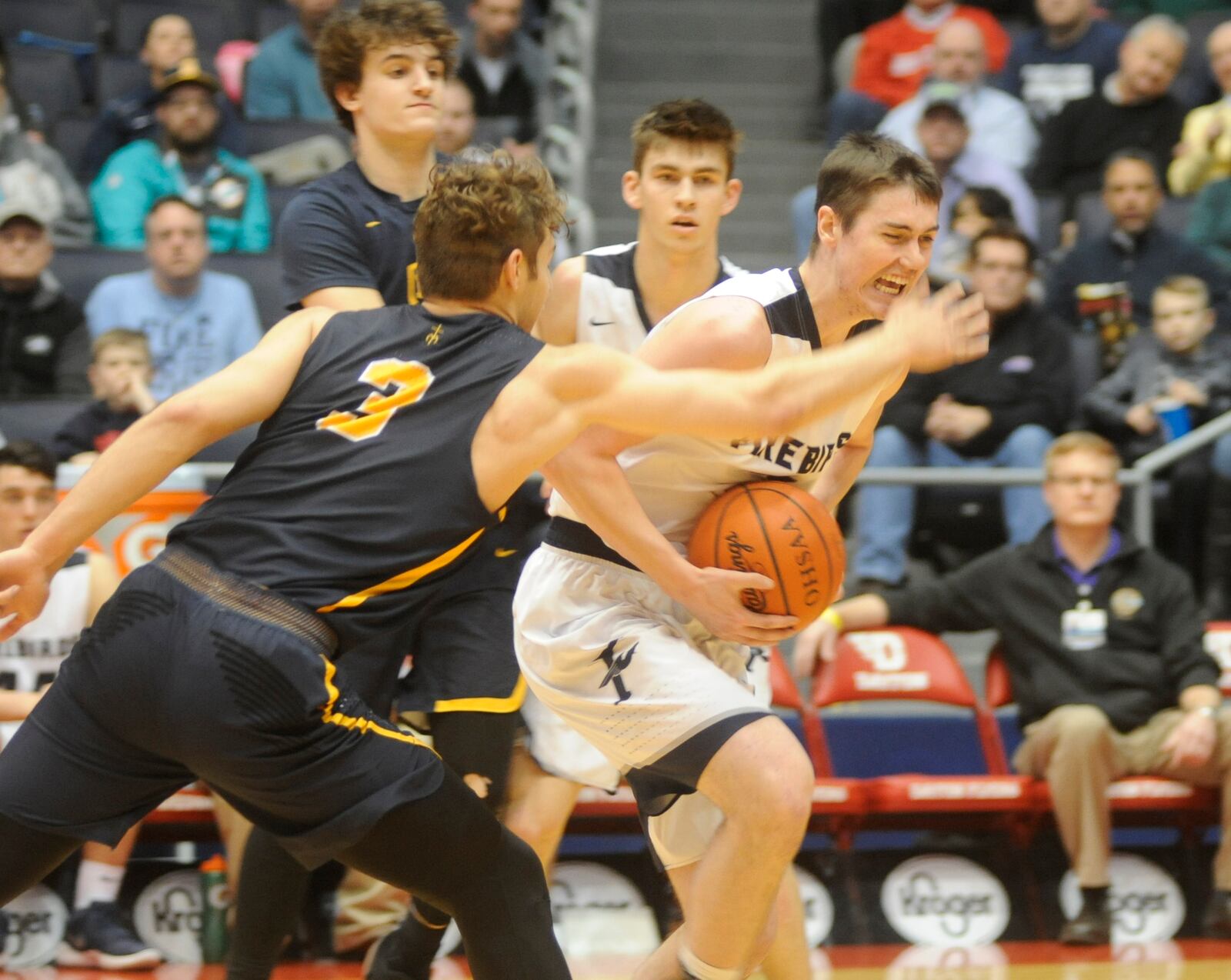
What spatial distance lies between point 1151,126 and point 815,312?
5.43 meters

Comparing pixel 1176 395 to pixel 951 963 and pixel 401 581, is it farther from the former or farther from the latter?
pixel 401 581

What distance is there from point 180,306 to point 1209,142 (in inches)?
189

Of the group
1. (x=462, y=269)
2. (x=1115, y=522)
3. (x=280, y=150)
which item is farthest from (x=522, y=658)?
(x=280, y=150)

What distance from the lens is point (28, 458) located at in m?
5.23

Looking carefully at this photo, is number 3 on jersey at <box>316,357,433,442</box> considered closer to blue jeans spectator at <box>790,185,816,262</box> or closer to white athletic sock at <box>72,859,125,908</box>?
white athletic sock at <box>72,859,125,908</box>

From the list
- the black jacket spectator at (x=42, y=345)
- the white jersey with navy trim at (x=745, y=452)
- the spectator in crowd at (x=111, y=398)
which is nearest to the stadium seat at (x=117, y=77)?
the black jacket spectator at (x=42, y=345)

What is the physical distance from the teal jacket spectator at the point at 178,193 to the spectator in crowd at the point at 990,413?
10.0 ft

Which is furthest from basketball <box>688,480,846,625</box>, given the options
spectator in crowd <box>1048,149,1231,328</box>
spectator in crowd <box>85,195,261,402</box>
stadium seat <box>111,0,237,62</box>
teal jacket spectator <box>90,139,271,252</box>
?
stadium seat <box>111,0,237,62</box>

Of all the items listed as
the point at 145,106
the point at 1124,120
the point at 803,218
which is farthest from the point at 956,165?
the point at 145,106

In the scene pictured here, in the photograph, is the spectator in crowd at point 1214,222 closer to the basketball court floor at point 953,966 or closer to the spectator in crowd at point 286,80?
the basketball court floor at point 953,966

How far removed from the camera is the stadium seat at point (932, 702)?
5516mm

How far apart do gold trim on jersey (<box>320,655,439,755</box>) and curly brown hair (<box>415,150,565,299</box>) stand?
29.3 inches

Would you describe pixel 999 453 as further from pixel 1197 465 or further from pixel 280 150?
pixel 280 150

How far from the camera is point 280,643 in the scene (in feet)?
9.77
